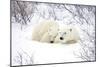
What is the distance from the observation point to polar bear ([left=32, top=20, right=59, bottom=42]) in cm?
225

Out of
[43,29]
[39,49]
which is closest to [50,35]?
[43,29]

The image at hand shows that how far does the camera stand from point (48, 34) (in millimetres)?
2303

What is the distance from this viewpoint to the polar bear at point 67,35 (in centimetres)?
236

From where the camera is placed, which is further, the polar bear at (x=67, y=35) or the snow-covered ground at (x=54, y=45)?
the polar bear at (x=67, y=35)

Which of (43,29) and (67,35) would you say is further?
(67,35)

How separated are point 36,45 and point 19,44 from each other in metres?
0.21

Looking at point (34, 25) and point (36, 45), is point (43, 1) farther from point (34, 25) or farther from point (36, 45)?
point (36, 45)

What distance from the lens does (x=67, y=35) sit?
2.39 m

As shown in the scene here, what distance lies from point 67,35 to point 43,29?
0.34 metres

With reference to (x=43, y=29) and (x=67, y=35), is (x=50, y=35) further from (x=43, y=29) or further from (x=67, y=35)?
(x=67, y=35)

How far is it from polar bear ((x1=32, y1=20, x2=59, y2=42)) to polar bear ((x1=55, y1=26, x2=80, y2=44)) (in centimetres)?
9

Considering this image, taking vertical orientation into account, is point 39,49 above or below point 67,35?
below

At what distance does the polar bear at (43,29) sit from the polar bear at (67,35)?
3.4 inches
